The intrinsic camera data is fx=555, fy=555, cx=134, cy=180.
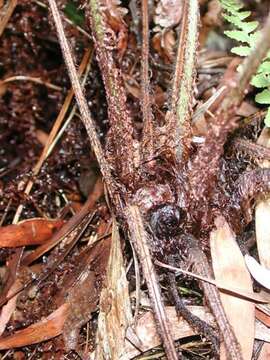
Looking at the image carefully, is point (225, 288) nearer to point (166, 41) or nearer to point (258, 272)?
point (258, 272)

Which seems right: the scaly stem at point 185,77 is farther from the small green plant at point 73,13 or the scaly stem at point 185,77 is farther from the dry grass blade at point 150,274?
the small green plant at point 73,13

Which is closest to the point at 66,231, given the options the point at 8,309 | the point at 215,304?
the point at 8,309

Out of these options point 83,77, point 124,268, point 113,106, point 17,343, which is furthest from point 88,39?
point 17,343

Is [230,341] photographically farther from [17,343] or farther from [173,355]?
[17,343]

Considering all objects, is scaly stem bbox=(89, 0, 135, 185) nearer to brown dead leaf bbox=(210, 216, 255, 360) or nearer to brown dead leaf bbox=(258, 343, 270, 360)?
brown dead leaf bbox=(210, 216, 255, 360)

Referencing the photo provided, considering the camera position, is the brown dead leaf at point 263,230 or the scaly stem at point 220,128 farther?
the brown dead leaf at point 263,230

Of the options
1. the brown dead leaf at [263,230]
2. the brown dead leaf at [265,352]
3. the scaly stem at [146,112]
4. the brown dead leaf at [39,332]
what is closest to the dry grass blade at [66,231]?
the brown dead leaf at [39,332]
